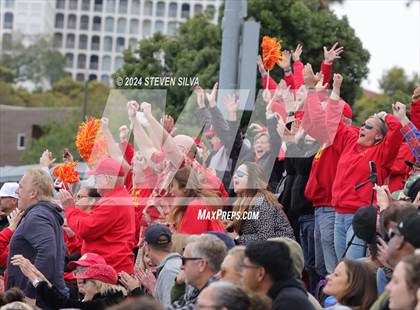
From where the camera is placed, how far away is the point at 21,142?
7844 centimetres

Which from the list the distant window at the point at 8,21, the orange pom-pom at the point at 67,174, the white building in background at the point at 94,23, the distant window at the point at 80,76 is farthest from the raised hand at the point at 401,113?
the distant window at the point at 80,76

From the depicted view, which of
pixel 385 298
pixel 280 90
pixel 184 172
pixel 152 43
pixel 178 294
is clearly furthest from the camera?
pixel 152 43

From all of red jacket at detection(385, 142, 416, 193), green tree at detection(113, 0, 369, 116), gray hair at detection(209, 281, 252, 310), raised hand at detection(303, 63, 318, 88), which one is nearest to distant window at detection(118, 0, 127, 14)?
green tree at detection(113, 0, 369, 116)

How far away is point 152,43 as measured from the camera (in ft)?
119

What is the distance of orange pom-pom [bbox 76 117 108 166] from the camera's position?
12.6 metres

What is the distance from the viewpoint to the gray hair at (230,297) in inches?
283

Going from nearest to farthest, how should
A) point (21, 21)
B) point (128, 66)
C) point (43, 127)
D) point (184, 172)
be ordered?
point (184, 172), point (128, 66), point (43, 127), point (21, 21)

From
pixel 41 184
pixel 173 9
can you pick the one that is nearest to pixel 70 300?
pixel 41 184

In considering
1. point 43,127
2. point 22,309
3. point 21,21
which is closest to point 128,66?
point 22,309

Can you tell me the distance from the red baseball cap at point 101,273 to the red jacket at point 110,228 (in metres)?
0.58

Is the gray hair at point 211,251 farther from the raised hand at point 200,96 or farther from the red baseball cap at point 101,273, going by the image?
the raised hand at point 200,96

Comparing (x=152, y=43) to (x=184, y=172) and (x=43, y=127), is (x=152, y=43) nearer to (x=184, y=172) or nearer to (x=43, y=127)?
(x=184, y=172)

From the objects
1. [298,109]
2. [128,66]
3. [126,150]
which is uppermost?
[298,109]

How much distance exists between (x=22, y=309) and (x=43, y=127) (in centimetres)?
6753
